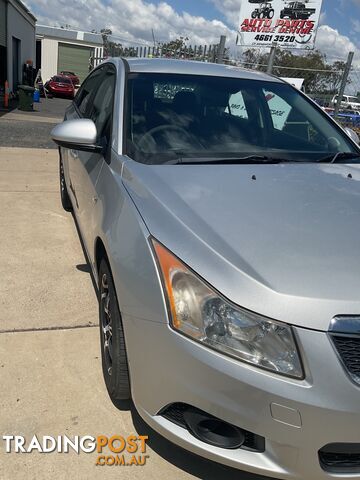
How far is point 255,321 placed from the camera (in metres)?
1.62

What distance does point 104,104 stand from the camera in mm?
3361

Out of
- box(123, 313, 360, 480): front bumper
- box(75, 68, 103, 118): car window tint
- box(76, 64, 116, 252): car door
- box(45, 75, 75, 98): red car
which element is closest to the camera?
box(123, 313, 360, 480): front bumper

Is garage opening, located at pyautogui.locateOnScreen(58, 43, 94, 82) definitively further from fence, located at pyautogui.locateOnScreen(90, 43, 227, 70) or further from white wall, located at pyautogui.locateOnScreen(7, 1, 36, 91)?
fence, located at pyautogui.locateOnScreen(90, 43, 227, 70)

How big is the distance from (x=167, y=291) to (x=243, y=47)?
12327 mm

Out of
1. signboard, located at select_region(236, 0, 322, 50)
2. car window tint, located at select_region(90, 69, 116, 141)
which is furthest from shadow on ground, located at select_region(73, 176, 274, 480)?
signboard, located at select_region(236, 0, 322, 50)

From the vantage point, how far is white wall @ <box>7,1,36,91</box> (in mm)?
22497

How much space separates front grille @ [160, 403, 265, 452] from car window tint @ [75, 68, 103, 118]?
113 inches

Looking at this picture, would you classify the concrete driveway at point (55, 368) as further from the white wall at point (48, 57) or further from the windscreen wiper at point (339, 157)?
the white wall at point (48, 57)

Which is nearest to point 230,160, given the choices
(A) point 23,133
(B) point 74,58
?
(A) point 23,133

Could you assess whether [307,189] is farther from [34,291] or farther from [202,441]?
[34,291]

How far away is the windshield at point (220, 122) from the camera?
2.82m

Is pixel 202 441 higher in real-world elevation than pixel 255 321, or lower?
lower

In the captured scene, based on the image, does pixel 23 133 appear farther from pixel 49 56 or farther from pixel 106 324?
pixel 49 56

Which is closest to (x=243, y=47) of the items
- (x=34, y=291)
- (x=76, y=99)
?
(x=76, y=99)
